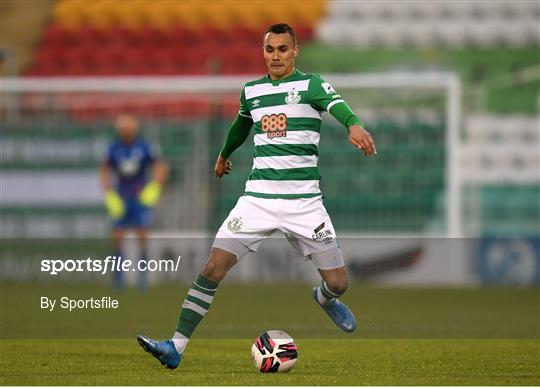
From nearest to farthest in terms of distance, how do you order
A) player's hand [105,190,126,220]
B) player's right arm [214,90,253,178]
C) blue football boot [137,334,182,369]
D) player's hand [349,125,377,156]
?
player's hand [349,125,377,156] < blue football boot [137,334,182,369] < player's right arm [214,90,253,178] < player's hand [105,190,126,220]

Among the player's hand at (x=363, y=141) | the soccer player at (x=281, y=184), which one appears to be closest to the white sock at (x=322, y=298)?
the soccer player at (x=281, y=184)

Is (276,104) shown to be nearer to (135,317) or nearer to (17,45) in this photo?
(135,317)

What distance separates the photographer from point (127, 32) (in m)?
21.7

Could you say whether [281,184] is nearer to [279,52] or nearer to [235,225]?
[235,225]

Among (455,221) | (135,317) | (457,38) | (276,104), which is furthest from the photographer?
(457,38)

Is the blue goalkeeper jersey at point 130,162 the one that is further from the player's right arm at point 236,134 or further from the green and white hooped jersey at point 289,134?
the green and white hooped jersey at point 289,134

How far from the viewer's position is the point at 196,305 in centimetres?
708

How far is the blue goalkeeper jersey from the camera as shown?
15.0 m

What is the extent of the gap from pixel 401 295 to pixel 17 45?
1006cm

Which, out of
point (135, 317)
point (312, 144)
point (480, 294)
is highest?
Result: point (312, 144)

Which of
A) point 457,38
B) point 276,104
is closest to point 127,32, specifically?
point 457,38

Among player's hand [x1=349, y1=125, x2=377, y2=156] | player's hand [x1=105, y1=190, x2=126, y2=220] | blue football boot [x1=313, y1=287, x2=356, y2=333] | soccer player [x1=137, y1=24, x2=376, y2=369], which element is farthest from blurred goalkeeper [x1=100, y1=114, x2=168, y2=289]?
player's hand [x1=349, y1=125, x2=377, y2=156]
